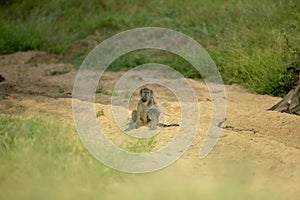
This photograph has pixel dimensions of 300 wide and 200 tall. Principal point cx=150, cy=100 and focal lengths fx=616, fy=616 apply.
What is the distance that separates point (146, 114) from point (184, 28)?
201 inches

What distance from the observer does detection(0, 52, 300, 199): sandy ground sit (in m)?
4.43

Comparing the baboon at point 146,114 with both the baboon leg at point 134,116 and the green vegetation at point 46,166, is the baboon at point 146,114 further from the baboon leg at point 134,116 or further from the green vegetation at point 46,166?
the green vegetation at point 46,166

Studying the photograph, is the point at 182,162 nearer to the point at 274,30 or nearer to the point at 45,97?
the point at 45,97

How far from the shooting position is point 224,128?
5.58m

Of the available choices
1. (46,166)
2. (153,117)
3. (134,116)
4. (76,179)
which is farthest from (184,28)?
(76,179)

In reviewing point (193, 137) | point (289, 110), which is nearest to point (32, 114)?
point (193, 137)

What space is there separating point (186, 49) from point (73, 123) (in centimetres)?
454

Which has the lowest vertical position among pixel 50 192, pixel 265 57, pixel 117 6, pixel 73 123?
pixel 50 192

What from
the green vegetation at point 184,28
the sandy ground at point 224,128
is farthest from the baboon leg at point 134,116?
the green vegetation at point 184,28

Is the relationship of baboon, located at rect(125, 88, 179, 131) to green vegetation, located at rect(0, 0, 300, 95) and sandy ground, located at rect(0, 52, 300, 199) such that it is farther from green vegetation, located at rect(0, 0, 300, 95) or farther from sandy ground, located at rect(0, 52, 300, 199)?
green vegetation, located at rect(0, 0, 300, 95)

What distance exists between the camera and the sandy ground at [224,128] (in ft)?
14.5

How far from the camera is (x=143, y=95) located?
5.72 m

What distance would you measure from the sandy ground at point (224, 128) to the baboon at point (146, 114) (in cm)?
11

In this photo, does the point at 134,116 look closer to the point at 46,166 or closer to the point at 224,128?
the point at 224,128
